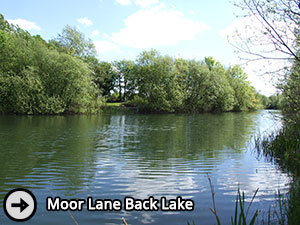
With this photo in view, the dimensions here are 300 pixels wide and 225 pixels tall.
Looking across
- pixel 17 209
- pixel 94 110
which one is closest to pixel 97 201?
pixel 17 209

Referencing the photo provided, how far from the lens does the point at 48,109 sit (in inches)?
1587

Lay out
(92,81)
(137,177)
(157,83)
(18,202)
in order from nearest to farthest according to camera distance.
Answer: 1. (18,202)
2. (137,177)
3. (92,81)
4. (157,83)

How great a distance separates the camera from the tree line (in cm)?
4003

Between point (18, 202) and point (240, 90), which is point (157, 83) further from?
point (18, 202)

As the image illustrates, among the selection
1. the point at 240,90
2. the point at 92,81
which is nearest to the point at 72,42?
the point at 92,81

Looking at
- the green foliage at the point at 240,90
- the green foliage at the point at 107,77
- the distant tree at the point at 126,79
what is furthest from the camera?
the green foliage at the point at 240,90

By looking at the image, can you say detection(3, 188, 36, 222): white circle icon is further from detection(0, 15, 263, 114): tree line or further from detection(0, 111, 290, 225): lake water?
detection(0, 15, 263, 114): tree line

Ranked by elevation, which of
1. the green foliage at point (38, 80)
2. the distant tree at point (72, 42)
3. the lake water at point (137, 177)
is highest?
the distant tree at point (72, 42)

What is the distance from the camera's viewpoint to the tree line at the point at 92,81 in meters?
40.0

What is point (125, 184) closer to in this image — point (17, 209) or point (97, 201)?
point (97, 201)

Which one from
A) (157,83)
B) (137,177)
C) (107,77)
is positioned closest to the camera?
(137,177)

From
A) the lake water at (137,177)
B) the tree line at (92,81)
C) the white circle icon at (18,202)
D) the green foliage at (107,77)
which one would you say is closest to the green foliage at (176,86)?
the tree line at (92,81)

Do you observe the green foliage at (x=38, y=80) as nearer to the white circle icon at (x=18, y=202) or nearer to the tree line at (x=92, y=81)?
the tree line at (x=92, y=81)

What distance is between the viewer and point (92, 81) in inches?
1815
